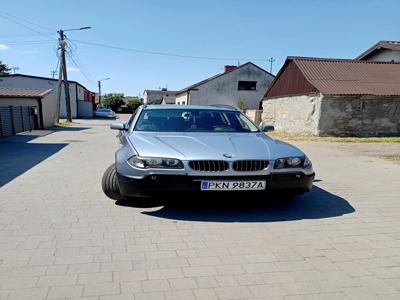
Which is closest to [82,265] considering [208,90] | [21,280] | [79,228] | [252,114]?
[21,280]

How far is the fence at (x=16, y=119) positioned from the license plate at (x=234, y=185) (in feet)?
43.8

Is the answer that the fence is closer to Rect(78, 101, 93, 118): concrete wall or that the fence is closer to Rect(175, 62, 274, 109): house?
Rect(175, 62, 274, 109): house

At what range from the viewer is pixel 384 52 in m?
23.8

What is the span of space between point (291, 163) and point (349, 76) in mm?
16537

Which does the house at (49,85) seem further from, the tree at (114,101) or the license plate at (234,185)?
the license plate at (234,185)

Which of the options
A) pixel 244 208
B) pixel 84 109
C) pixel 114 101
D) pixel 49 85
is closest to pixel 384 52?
pixel 244 208

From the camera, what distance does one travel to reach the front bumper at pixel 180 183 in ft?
11.3

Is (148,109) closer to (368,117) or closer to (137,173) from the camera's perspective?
(137,173)

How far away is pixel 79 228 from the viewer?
3498mm

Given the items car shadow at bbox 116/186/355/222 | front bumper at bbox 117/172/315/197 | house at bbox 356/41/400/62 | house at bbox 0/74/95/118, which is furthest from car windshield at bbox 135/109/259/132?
house at bbox 0/74/95/118

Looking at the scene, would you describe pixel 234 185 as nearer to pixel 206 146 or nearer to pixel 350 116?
pixel 206 146

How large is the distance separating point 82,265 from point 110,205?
166cm

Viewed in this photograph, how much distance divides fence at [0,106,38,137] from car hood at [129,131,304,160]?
12354 millimetres

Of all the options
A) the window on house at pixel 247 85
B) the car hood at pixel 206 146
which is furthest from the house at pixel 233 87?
the car hood at pixel 206 146
